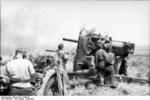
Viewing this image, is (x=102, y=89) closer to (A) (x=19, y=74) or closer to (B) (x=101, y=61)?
(B) (x=101, y=61)

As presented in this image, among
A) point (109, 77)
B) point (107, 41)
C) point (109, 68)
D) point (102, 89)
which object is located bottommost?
point (102, 89)

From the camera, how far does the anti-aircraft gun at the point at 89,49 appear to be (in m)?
12.0

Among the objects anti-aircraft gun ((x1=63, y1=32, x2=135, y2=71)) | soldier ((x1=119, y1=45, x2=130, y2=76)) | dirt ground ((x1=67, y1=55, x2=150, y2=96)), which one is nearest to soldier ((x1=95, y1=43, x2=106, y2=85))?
dirt ground ((x1=67, y1=55, x2=150, y2=96))

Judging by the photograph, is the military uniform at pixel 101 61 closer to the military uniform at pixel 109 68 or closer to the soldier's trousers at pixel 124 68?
the military uniform at pixel 109 68

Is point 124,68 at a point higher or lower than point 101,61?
lower

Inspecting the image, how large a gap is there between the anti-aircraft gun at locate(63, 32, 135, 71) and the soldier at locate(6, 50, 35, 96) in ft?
18.8

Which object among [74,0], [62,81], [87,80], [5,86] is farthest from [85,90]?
[5,86]

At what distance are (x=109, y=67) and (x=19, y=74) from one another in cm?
482

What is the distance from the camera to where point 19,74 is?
6238 millimetres

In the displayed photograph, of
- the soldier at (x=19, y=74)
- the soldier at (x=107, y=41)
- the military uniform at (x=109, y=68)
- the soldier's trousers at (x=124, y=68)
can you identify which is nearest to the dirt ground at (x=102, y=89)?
the military uniform at (x=109, y=68)

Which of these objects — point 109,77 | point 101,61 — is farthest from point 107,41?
point 109,77

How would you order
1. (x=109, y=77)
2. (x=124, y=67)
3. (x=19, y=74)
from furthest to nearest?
(x=124, y=67) < (x=109, y=77) < (x=19, y=74)

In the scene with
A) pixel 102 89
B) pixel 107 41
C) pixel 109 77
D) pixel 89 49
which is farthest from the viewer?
pixel 89 49

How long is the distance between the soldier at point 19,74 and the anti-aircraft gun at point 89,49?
5.74 metres
